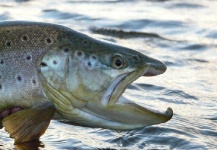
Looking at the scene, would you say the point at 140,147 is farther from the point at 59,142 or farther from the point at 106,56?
the point at 106,56

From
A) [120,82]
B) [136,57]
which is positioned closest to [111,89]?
[120,82]

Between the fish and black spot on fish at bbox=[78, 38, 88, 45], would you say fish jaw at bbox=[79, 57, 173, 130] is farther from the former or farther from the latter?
black spot on fish at bbox=[78, 38, 88, 45]

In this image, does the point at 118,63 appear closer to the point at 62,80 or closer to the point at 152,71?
the point at 152,71

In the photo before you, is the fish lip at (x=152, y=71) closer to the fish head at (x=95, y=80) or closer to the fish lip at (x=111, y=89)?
the fish head at (x=95, y=80)

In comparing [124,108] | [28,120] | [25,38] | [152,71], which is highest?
[25,38]

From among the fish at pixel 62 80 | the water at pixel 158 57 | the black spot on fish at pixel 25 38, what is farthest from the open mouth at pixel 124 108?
the water at pixel 158 57

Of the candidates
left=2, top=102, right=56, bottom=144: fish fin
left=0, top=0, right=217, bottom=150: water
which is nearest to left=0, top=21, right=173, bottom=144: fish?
Answer: left=2, top=102, right=56, bottom=144: fish fin

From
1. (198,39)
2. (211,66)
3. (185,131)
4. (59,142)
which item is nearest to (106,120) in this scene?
(59,142)
